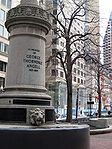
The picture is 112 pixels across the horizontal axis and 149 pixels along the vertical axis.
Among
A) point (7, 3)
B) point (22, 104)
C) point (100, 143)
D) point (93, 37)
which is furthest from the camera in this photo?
point (7, 3)

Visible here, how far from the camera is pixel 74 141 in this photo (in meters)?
8.16

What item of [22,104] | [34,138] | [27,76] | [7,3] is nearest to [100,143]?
[27,76]

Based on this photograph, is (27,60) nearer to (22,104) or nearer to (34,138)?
(22,104)

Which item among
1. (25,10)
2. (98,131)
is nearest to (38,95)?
(25,10)

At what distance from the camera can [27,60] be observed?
9812 millimetres

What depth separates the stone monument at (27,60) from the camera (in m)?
9.51

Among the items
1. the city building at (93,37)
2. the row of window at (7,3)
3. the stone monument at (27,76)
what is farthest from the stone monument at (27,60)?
the row of window at (7,3)

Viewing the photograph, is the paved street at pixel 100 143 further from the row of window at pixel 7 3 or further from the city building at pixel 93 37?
the row of window at pixel 7 3

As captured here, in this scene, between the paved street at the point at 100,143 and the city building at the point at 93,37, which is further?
the city building at the point at 93,37

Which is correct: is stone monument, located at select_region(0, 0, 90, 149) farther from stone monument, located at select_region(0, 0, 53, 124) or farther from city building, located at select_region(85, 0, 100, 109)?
city building, located at select_region(85, 0, 100, 109)

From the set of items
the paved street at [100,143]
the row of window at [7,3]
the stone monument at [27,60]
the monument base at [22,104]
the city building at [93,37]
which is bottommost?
the paved street at [100,143]

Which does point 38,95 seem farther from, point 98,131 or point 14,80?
point 98,131

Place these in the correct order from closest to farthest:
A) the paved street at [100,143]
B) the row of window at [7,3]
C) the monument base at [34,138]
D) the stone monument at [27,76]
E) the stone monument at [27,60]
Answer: the monument base at [34,138], the stone monument at [27,76], the stone monument at [27,60], the paved street at [100,143], the row of window at [7,3]

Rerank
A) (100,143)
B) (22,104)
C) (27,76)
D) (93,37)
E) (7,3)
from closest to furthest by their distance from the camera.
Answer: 1. (22,104)
2. (27,76)
3. (100,143)
4. (93,37)
5. (7,3)
